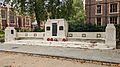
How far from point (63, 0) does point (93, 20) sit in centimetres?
686

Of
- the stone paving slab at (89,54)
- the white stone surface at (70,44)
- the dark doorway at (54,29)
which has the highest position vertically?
the dark doorway at (54,29)

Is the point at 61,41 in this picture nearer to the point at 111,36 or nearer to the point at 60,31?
the point at 60,31

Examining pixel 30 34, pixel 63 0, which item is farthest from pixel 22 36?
pixel 63 0

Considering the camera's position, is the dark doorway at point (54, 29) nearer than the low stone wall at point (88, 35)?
No

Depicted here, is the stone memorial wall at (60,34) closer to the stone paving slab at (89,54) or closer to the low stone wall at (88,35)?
the low stone wall at (88,35)

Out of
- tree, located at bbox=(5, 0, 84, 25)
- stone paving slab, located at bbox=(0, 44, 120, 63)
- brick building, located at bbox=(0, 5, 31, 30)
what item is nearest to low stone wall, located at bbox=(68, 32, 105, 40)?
stone paving slab, located at bbox=(0, 44, 120, 63)

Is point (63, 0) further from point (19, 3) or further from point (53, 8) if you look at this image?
point (19, 3)

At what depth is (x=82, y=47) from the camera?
18.1 metres

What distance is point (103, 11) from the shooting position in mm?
34844

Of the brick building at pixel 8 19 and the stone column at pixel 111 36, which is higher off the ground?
the brick building at pixel 8 19

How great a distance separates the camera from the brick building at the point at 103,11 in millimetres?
33375

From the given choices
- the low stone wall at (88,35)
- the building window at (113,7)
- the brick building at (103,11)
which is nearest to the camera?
the low stone wall at (88,35)

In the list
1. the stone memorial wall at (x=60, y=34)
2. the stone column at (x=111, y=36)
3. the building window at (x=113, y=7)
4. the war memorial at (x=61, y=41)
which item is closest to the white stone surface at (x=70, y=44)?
the war memorial at (x=61, y=41)

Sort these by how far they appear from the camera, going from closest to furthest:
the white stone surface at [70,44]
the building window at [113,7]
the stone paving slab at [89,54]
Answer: the stone paving slab at [89,54], the white stone surface at [70,44], the building window at [113,7]
